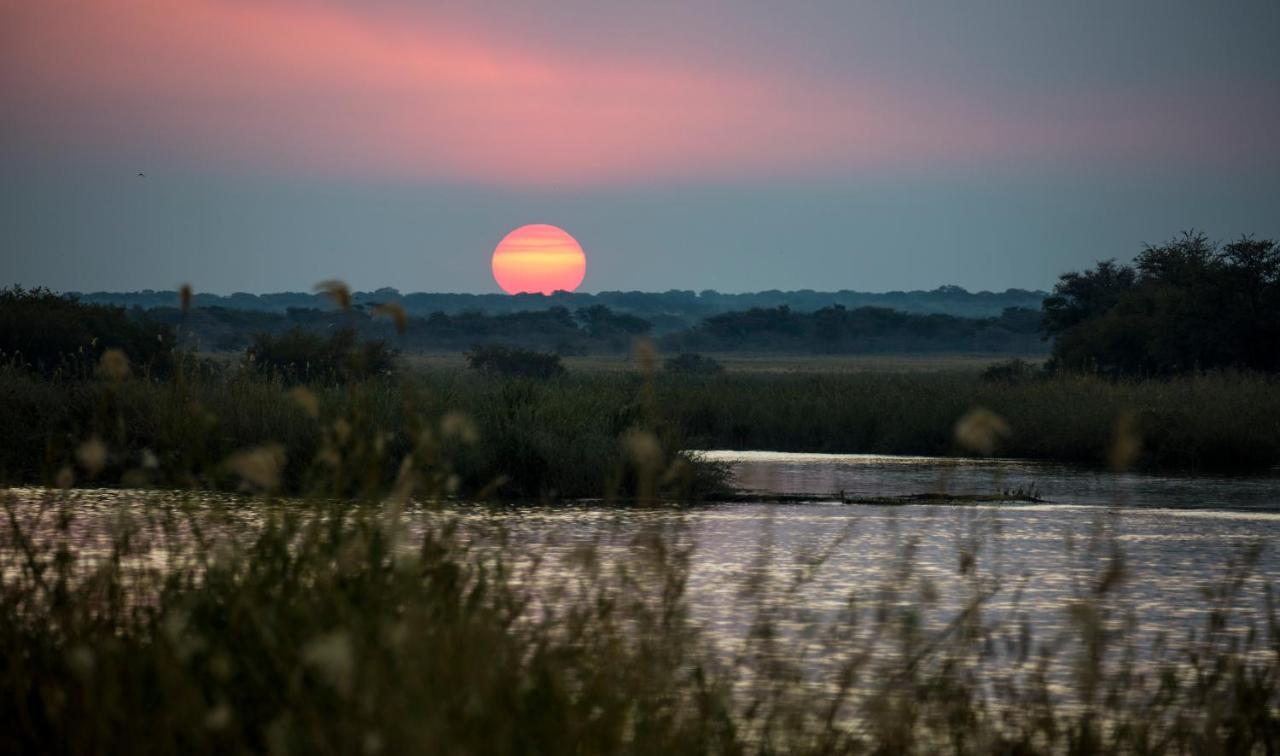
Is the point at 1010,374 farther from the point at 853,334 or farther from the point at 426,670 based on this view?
Result: the point at 853,334

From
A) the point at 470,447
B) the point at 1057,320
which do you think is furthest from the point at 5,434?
the point at 1057,320

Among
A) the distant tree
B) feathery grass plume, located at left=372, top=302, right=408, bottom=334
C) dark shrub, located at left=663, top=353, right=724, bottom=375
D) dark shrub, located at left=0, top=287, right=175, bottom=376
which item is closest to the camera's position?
feathery grass plume, located at left=372, top=302, right=408, bottom=334

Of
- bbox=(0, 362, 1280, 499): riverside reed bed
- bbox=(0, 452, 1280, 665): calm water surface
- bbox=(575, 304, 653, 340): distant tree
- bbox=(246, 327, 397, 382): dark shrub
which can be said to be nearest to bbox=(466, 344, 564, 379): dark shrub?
bbox=(0, 362, 1280, 499): riverside reed bed

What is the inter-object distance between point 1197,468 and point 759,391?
1252cm

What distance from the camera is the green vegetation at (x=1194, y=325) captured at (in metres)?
36.2

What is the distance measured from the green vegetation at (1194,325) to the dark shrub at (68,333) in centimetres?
2230

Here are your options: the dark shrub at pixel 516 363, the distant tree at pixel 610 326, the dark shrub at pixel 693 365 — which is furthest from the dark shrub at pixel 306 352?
the distant tree at pixel 610 326

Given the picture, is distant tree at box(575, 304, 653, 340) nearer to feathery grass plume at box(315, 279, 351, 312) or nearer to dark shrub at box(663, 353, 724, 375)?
dark shrub at box(663, 353, 724, 375)

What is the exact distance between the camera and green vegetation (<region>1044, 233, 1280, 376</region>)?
36.2 m

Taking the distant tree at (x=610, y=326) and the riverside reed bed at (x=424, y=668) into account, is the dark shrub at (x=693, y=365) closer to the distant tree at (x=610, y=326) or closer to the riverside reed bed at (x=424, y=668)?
Answer: the distant tree at (x=610, y=326)

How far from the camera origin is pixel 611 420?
2180cm

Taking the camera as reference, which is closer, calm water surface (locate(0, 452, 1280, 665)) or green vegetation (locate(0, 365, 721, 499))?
calm water surface (locate(0, 452, 1280, 665))

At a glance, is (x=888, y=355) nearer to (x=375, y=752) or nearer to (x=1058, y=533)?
(x=1058, y=533)

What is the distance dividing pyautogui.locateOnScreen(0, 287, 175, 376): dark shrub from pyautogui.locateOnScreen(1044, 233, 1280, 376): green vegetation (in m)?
22.3
